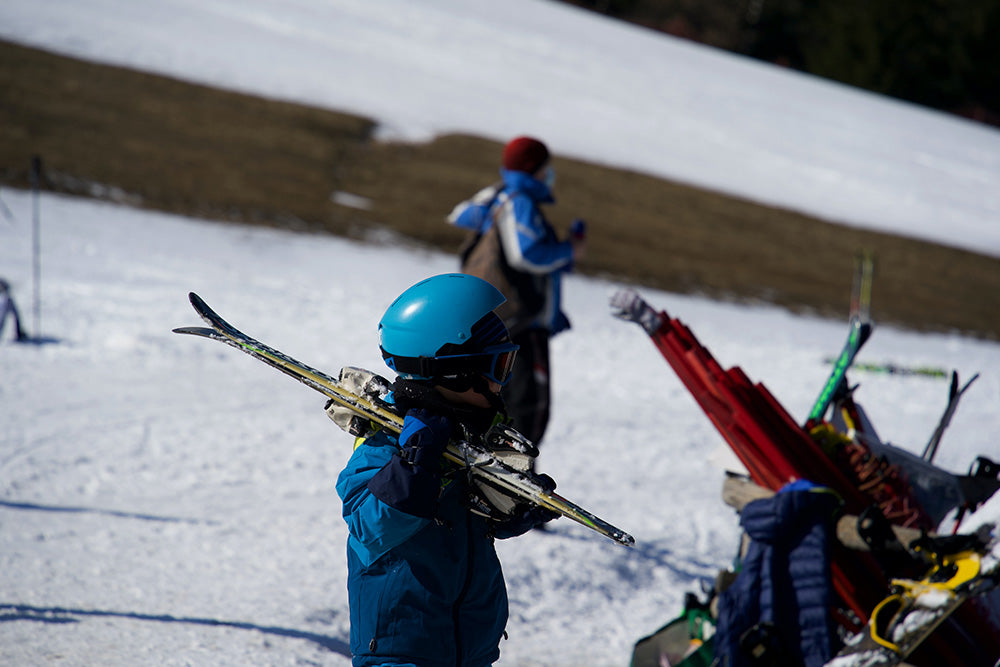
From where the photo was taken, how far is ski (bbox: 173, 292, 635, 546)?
2.13m

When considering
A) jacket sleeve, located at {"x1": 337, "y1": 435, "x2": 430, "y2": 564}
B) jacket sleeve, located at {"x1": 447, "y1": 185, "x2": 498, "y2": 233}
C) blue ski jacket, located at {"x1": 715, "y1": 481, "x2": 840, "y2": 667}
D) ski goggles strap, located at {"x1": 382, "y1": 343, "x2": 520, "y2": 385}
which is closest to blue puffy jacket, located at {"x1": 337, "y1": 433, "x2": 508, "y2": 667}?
jacket sleeve, located at {"x1": 337, "y1": 435, "x2": 430, "y2": 564}

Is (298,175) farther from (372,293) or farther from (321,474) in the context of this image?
(321,474)

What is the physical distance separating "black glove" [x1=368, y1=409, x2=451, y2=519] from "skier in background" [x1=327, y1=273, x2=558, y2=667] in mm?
30

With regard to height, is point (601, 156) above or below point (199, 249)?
above

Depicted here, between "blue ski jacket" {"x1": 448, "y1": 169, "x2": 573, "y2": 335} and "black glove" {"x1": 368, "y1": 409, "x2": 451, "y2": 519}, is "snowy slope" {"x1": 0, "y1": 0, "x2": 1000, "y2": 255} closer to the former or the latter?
"blue ski jacket" {"x1": 448, "y1": 169, "x2": 573, "y2": 335}

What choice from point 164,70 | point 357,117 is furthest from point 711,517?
point 164,70

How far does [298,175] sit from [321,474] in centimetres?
823

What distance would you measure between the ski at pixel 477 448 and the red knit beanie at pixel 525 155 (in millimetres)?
2570

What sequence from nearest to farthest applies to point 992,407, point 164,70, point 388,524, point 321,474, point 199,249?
1. point 388,524
2. point 321,474
3. point 992,407
4. point 199,249
5. point 164,70

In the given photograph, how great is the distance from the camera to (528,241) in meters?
4.41

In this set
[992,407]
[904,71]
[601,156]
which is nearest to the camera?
[992,407]

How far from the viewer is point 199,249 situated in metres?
9.11

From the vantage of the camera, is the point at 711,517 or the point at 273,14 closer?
the point at 711,517

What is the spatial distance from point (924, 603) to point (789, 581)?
0.47m
